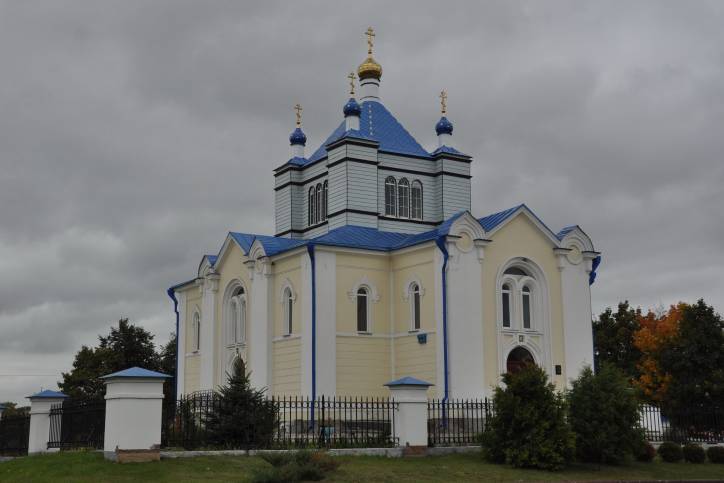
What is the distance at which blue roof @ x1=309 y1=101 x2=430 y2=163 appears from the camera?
2930 cm

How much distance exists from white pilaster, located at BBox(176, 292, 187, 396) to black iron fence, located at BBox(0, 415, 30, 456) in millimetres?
8204

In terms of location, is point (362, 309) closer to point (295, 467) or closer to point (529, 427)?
point (529, 427)

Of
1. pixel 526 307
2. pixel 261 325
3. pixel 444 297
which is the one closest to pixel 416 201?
pixel 526 307

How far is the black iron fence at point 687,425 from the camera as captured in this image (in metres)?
23.2

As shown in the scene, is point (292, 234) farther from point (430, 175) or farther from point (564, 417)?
point (564, 417)

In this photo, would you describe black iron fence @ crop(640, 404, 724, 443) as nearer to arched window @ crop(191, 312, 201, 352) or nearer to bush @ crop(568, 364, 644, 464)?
bush @ crop(568, 364, 644, 464)

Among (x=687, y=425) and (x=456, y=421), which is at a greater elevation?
(x=456, y=421)

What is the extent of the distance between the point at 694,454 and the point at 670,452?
754mm

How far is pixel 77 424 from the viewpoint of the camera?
1906cm

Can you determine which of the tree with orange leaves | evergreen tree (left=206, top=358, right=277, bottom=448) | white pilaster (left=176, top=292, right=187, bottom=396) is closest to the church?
white pilaster (left=176, top=292, right=187, bottom=396)

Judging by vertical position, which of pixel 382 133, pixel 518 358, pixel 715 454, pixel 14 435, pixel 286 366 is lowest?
pixel 715 454

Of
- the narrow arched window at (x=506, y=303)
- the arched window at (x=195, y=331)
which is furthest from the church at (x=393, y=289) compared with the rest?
the arched window at (x=195, y=331)

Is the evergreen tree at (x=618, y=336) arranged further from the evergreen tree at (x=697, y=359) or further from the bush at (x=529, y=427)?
the bush at (x=529, y=427)

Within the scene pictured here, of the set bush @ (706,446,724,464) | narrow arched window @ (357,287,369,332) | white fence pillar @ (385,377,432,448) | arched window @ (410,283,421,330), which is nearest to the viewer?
white fence pillar @ (385,377,432,448)
